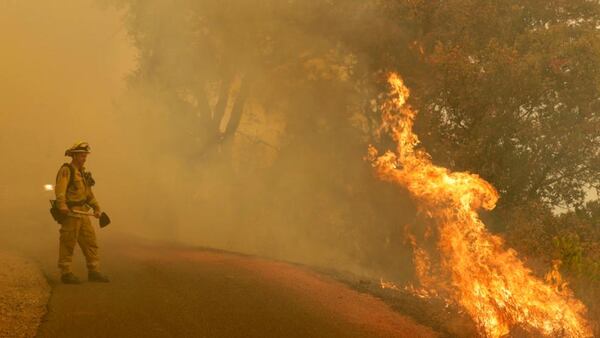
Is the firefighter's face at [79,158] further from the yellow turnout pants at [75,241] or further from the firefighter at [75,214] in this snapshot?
the yellow turnout pants at [75,241]

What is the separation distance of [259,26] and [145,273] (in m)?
13.5

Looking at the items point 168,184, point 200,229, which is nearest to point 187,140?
point 168,184

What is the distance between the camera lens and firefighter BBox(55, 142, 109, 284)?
8578 millimetres

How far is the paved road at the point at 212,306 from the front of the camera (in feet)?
21.5

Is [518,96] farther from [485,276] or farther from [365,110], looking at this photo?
[485,276]

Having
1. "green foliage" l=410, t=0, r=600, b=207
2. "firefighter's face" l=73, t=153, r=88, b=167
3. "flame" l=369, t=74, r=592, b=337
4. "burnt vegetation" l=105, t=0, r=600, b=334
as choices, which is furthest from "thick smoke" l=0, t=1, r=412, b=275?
"flame" l=369, t=74, r=592, b=337

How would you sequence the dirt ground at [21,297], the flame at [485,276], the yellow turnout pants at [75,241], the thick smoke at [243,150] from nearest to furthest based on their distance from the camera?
the dirt ground at [21,297], the flame at [485,276], the yellow turnout pants at [75,241], the thick smoke at [243,150]

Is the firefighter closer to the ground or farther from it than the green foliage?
closer to the ground

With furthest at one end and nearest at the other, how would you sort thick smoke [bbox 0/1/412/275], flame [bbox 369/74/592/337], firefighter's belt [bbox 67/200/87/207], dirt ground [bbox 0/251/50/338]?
thick smoke [bbox 0/1/412/275] < firefighter's belt [bbox 67/200/87/207] < flame [bbox 369/74/592/337] < dirt ground [bbox 0/251/50/338]

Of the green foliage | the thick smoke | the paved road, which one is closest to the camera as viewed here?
the paved road

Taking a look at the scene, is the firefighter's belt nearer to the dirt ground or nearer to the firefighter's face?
the firefighter's face

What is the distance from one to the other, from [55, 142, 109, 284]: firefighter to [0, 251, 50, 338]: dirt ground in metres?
0.55

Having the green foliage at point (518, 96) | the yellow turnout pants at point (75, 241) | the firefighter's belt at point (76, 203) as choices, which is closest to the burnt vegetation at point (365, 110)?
the green foliage at point (518, 96)

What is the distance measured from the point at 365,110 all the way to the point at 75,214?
39.9ft
